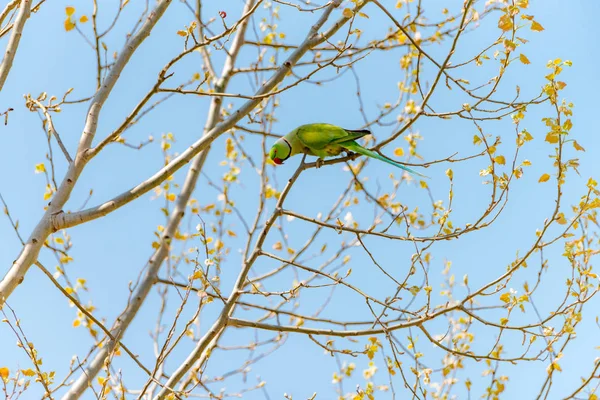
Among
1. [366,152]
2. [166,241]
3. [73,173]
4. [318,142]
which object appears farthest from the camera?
[166,241]

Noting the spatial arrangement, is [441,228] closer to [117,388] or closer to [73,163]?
[73,163]

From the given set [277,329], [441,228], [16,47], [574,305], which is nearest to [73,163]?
[16,47]

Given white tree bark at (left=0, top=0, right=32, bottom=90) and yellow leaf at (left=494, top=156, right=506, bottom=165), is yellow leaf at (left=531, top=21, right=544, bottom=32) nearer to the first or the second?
yellow leaf at (left=494, top=156, right=506, bottom=165)

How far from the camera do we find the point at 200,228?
140 inches

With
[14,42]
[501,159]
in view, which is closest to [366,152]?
[501,159]

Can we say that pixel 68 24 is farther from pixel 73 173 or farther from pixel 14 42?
pixel 73 173

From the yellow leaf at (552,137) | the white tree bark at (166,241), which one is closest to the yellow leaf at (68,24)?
the white tree bark at (166,241)

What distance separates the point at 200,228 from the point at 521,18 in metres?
2.08

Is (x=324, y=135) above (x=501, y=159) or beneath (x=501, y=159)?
above

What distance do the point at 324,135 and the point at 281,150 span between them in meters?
0.48

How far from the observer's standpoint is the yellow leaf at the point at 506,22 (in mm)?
3273

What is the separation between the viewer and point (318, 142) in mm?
4648

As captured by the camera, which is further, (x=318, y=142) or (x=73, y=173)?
(x=318, y=142)

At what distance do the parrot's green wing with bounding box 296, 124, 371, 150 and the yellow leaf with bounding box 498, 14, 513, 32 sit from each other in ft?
4.48
